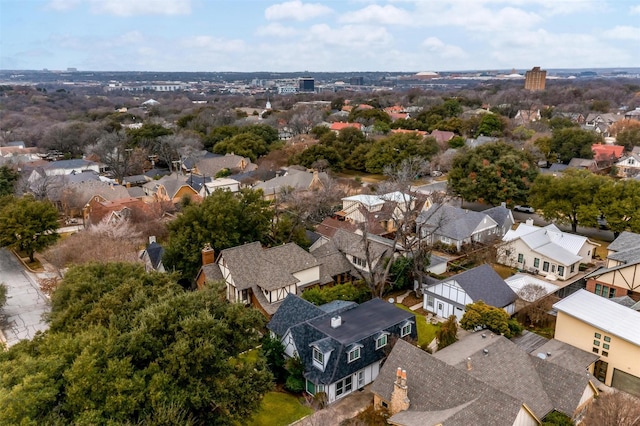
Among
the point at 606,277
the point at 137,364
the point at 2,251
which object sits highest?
the point at 137,364

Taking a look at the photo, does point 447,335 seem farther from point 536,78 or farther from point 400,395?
point 536,78

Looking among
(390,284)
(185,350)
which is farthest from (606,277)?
(185,350)

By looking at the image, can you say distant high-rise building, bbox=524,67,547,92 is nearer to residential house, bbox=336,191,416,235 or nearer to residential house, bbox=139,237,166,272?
residential house, bbox=336,191,416,235

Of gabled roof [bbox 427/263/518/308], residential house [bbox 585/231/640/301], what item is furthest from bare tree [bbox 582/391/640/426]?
residential house [bbox 585/231/640/301]

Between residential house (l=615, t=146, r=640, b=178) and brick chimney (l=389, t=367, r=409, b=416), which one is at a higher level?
residential house (l=615, t=146, r=640, b=178)

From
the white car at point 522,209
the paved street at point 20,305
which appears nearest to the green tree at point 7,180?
the paved street at point 20,305

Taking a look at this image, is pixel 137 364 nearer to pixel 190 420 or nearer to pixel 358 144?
pixel 190 420
